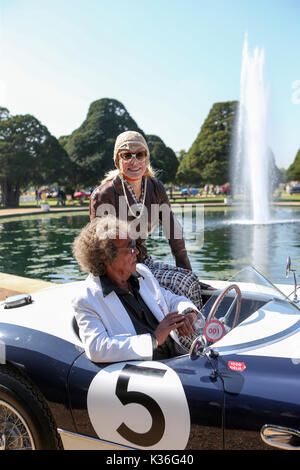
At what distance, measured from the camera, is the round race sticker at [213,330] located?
1896 mm

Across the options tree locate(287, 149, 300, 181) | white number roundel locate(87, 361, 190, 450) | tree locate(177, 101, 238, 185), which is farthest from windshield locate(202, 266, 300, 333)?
tree locate(287, 149, 300, 181)

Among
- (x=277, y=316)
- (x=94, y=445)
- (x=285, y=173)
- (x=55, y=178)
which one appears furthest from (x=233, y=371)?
(x=285, y=173)

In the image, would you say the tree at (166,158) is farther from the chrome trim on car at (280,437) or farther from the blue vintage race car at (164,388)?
the chrome trim on car at (280,437)

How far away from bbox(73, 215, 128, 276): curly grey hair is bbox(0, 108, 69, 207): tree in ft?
107

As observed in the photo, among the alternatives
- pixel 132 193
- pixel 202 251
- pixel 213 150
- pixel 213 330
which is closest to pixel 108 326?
pixel 213 330

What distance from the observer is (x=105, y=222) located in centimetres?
217

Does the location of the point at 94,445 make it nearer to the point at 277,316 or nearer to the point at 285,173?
the point at 277,316

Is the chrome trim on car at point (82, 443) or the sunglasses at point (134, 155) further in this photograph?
the sunglasses at point (134, 155)

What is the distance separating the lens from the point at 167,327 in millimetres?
2039

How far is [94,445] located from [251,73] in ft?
74.3

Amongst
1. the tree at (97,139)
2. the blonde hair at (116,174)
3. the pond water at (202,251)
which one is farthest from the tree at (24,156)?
the blonde hair at (116,174)

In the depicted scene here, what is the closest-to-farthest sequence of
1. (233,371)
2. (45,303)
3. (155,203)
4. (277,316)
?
1. (233,371)
2. (277,316)
3. (45,303)
4. (155,203)

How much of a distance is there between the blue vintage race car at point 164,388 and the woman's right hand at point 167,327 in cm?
17

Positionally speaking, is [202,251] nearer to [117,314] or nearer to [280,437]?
[117,314]
